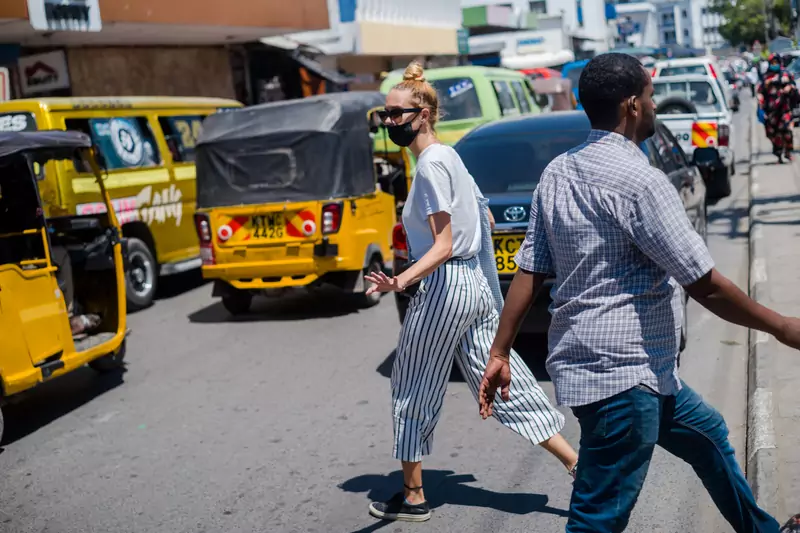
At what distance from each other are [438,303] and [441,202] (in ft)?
1.40

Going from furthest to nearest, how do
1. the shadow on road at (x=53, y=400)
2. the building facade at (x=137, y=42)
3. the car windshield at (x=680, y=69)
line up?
the car windshield at (x=680, y=69) < the building facade at (x=137, y=42) < the shadow on road at (x=53, y=400)

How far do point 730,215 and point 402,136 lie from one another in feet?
34.1

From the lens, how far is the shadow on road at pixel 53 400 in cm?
694

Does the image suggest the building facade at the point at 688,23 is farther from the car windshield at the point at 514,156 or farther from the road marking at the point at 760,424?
the road marking at the point at 760,424

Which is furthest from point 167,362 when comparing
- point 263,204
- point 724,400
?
point 724,400

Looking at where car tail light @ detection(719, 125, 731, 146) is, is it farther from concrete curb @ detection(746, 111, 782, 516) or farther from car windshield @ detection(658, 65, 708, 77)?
car windshield @ detection(658, 65, 708, 77)

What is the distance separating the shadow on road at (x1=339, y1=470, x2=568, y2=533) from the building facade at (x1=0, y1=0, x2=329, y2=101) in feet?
33.8

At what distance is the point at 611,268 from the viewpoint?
296 cm

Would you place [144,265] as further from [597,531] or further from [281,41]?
[281,41]

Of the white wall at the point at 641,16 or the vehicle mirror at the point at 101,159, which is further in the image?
the white wall at the point at 641,16

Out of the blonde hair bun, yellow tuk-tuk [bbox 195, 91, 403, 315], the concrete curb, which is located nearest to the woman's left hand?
the blonde hair bun

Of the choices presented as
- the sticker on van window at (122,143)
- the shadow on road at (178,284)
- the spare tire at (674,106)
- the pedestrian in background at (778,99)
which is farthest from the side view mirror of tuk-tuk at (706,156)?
the pedestrian in background at (778,99)

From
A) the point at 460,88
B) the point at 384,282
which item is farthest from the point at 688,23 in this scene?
the point at 384,282

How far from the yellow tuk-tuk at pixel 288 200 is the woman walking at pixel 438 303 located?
16.4 ft
